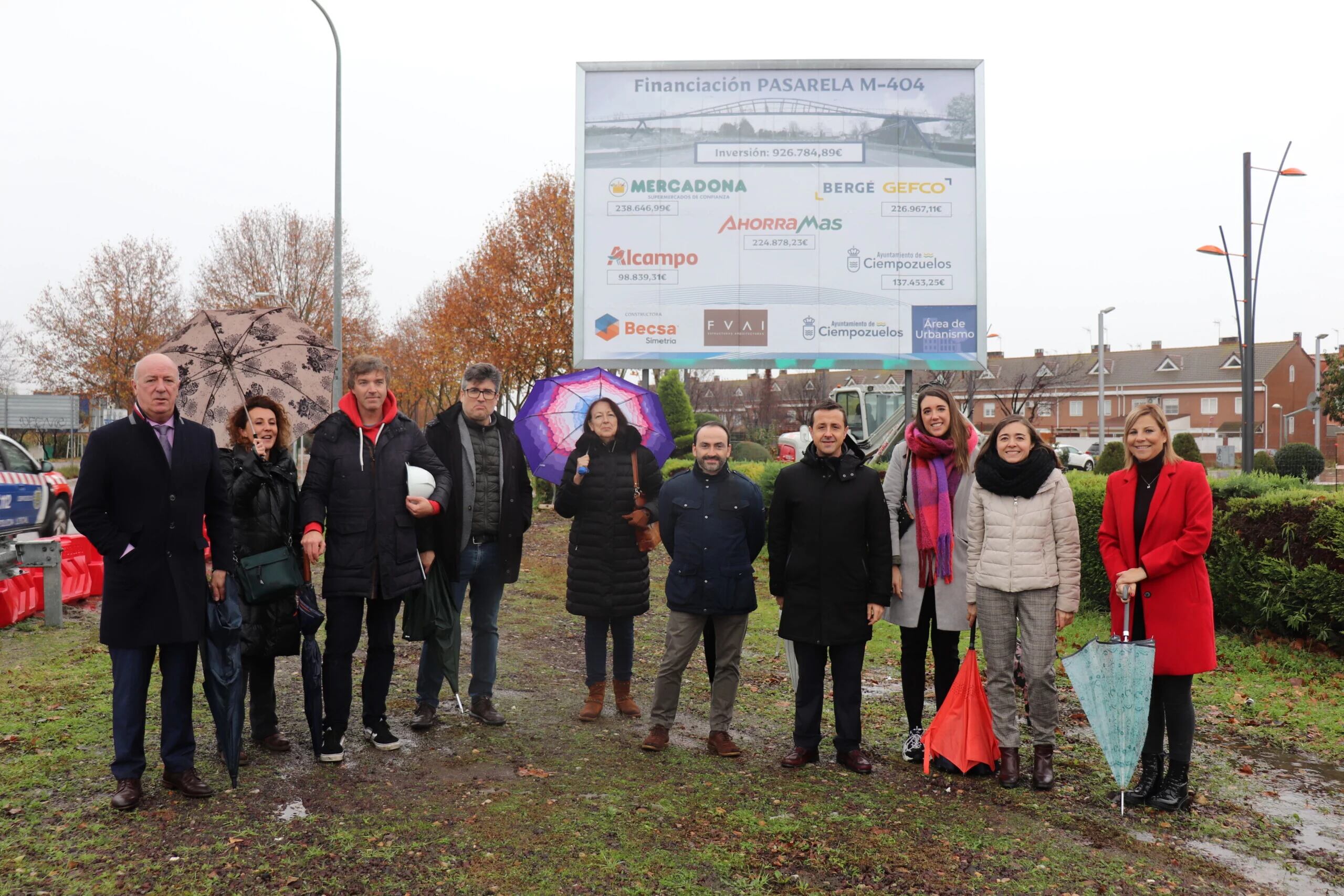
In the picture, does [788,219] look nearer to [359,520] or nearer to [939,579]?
[939,579]

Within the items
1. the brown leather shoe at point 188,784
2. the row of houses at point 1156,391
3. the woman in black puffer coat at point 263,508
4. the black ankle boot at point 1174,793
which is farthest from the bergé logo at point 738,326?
the row of houses at point 1156,391

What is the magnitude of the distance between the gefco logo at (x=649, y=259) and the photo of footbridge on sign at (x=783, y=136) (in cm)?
110

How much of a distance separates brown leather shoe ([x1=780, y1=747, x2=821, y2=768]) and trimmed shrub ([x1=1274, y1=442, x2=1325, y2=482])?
75.0ft

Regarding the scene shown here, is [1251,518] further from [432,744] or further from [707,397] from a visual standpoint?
[707,397]

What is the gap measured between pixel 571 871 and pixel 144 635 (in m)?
2.17

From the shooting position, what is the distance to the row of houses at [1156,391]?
65.4m

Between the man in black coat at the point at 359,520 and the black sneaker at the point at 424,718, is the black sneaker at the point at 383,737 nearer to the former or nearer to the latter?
the man in black coat at the point at 359,520

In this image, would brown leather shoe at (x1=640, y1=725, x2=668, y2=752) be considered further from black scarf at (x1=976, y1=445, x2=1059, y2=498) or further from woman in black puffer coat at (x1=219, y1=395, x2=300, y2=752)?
black scarf at (x1=976, y1=445, x2=1059, y2=498)

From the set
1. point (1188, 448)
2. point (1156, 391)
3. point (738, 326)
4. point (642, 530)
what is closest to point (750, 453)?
point (1188, 448)

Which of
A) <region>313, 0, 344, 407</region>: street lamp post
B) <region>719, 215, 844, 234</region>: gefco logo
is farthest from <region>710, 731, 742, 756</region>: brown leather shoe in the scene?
<region>313, 0, 344, 407</region>: street lamp post

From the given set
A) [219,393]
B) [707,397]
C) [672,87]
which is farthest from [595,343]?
[707,397]

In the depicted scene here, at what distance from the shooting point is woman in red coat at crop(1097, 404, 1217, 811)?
4527mm

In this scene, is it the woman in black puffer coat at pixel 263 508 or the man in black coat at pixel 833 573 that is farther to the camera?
the man in black coat at pixel 833 573

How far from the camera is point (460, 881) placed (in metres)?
3.64
